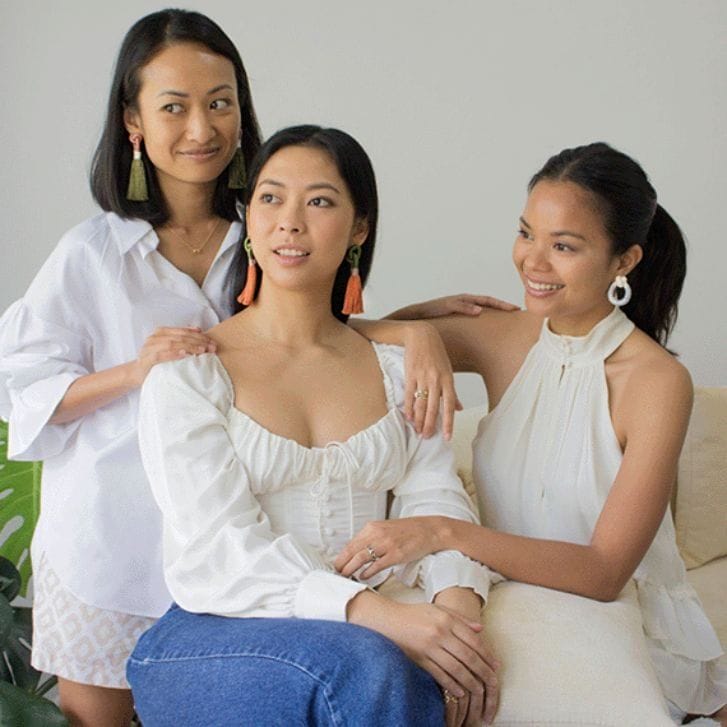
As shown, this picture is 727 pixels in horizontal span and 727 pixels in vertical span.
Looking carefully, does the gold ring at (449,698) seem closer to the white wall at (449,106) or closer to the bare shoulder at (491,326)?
the bare shoulder at (491,326)

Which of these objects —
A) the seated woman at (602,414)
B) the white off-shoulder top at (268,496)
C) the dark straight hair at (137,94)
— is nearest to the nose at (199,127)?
the dark straight hair at (137,94)

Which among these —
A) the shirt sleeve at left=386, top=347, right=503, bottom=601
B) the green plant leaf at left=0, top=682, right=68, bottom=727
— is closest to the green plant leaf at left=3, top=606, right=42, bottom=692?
the green plant leaf at left=0, top=682, right=68, bottom=727

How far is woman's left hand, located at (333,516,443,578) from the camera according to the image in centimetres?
177

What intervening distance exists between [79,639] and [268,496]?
41cm

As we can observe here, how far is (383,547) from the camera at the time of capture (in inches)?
69.9

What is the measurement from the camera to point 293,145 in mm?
1906

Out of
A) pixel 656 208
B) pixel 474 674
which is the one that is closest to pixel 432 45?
pixel 656 208

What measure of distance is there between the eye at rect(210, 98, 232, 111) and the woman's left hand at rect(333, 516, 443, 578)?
688 millimetres

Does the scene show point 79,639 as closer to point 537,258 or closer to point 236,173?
point 236,173

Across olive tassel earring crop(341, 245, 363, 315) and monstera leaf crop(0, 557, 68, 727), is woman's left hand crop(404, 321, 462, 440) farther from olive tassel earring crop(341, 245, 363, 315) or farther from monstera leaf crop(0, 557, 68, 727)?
monstera leaf crop(0, 557, 68, 727)

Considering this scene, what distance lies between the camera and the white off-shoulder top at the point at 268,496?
1.68m

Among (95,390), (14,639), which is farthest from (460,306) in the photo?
(14,639)

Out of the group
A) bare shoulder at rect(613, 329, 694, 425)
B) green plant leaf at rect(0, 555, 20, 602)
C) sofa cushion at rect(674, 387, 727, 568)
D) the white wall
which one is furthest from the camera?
the white wall

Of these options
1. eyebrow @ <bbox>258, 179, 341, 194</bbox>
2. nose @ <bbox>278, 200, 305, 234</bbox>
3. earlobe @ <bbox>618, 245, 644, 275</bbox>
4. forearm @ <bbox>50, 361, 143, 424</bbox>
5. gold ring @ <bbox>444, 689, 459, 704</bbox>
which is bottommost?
gold ring @ <bbox>444, 689, 459, 704</bbox>
